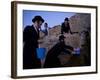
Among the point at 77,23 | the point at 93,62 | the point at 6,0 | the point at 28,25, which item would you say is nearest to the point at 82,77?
the point at 93,62

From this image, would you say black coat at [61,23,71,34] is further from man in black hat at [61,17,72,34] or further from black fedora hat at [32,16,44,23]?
black fedora hat at [32,16,44,23]

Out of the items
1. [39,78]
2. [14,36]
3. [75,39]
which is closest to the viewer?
[14,36]

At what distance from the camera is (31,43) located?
1.85 metres

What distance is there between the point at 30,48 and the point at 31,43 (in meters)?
0.04

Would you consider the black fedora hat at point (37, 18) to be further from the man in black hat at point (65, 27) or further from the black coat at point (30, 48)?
the man in black hat at point (65, 27)

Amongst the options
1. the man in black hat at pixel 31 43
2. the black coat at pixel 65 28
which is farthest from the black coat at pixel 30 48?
the black coat at pixel 65 28

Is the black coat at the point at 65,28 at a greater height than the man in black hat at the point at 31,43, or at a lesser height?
greater

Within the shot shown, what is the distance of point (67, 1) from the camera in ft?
6.52

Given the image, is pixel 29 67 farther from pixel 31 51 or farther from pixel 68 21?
pixel 68 21

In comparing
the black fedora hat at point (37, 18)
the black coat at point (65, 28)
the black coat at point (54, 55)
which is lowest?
the black coat at point (54, 55)

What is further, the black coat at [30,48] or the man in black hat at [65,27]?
the man in black hat at [65,27]

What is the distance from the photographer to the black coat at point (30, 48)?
6.00 feet

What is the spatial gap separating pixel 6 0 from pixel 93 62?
87cm

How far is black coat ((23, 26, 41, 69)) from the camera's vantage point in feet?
6.00
